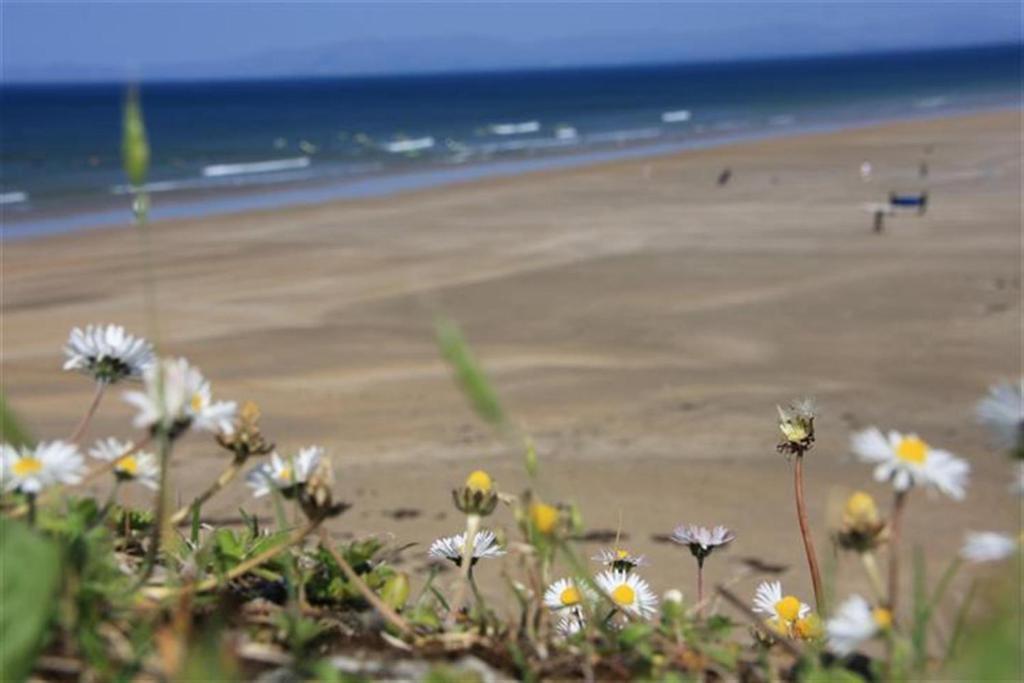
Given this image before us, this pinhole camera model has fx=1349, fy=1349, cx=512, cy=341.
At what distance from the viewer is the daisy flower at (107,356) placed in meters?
1.37

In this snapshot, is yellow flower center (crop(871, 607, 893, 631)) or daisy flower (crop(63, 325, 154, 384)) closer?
yellow flower center (crop(871, 607, 893, 631))

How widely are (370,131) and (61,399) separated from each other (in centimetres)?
4802

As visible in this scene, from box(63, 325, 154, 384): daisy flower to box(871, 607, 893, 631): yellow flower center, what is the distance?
75cm

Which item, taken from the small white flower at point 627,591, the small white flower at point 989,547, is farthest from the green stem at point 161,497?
the small white flower at point 989,547

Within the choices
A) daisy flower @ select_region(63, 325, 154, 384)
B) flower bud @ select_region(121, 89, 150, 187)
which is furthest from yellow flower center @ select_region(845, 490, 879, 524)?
daisy flower @ select_region(63, 325, 154, 384)

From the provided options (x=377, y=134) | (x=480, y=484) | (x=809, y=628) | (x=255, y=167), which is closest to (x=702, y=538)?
(x=809, y=628)

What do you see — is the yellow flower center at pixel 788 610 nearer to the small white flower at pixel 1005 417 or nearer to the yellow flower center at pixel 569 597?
the yellow flower center at pixel 569 597

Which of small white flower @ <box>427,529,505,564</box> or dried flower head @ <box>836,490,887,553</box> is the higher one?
small white flower @ <box>427,529,505,564</box>

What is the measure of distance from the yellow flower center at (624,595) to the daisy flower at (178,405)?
1.86 ft

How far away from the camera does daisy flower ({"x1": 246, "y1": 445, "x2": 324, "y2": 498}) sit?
4.03 feet

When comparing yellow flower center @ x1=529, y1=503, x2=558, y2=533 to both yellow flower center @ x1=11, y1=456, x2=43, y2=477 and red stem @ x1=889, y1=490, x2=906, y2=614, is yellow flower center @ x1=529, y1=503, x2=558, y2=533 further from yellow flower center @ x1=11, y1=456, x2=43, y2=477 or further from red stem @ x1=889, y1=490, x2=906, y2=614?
yellow flower center @ x1=11, y1=456, x2=43, y2=477

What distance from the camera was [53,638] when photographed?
1.13m

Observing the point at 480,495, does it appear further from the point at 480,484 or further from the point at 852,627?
the point at 852,627

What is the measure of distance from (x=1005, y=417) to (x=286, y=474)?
633mm
